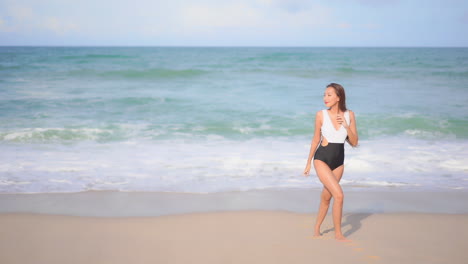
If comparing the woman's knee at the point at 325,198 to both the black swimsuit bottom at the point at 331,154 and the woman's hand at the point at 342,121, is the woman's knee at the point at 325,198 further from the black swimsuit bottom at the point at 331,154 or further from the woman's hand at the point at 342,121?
the woman's hand at the point at 342,121

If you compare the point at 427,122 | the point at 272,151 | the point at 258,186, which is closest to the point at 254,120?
the point at 272,151

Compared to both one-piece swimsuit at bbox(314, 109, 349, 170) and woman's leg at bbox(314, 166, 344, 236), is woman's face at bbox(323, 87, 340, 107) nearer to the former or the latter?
one-piece swimsuit at bbox(314, 109, 349, 170)

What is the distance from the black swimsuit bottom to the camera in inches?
157

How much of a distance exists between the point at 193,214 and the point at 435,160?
18.3ft

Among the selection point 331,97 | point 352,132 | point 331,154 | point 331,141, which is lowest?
point 331,154

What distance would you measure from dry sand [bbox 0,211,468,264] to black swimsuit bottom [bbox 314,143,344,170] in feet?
2.88

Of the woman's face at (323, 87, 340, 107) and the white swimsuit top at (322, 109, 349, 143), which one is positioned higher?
the woman's face at (323, 87, 340, 107)

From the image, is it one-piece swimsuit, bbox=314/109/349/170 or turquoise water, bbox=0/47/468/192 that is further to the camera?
turquoise water, bbox=0/47/468/192

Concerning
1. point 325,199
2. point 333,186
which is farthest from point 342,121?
point 325,199

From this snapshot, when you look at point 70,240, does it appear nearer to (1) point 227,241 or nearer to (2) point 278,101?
(1) point 227,241

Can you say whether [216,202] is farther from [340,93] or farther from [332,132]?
[340,93]

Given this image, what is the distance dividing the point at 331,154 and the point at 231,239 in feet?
4.71

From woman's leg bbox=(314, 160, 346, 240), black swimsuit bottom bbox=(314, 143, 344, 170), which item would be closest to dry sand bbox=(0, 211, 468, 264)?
woman's leg bbox=(314, 160, 346, 240)

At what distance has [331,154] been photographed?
401 centimetres
